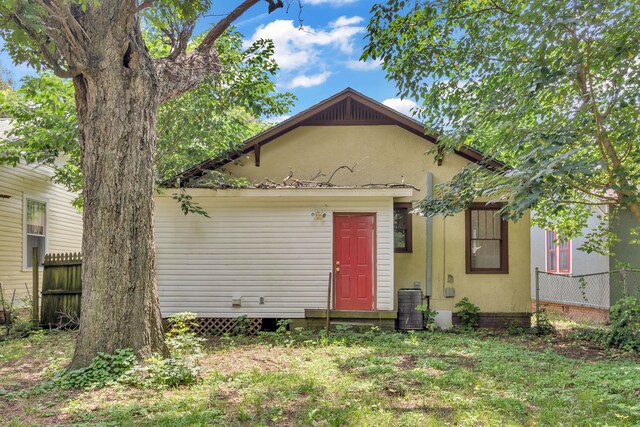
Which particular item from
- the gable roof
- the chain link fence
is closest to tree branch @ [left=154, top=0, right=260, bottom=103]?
the gable roof

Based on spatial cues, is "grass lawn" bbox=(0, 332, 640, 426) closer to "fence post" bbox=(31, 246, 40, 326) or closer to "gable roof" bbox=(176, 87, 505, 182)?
"fence post" bbox=(31, 246, 40, 326)

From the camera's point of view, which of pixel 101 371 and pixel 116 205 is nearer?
pixel 101 371

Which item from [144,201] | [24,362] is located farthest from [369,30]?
[24,362]

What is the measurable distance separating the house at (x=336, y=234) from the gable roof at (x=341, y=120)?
0.03 meters

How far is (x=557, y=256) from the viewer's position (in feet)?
48.4

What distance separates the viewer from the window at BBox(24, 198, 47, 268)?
12758 millimetres

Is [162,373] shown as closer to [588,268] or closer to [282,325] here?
[282,325]

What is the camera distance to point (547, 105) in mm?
8688

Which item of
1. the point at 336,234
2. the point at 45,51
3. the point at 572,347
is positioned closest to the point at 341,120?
the point at 336,234

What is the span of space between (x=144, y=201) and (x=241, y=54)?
5.94m

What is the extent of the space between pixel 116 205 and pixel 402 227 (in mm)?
6744

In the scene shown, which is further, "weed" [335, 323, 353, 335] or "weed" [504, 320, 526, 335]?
"weed" [504, 320, 526, 335]

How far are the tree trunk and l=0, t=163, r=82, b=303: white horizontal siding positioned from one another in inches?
269

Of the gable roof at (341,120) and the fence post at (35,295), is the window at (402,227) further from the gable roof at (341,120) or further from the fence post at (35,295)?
the fence post at (35,295)
